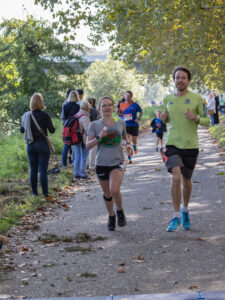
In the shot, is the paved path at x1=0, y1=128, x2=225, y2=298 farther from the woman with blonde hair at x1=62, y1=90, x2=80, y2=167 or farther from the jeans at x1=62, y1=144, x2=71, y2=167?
the jeans at x1=62, y1=144, x2=71, y2=167

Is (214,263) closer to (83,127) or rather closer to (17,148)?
(83,127)

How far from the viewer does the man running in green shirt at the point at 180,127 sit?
22.5 ft

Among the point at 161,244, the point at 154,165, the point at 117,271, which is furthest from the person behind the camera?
the point at 154,165

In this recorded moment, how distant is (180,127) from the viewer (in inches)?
271

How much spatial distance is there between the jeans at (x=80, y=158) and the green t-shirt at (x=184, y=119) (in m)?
5.91

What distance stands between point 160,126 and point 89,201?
3156 mm

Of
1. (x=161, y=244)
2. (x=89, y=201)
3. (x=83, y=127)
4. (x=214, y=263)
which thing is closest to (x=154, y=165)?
(x=83, y=127)

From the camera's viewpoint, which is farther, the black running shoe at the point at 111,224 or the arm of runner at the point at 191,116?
the black running shoe at the point at 111,224

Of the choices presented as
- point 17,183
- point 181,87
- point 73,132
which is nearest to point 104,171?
point 181,87

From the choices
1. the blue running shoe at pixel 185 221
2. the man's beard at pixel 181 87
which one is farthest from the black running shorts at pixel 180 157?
the man's beard at pixel 181 87

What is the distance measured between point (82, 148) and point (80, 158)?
25 cm

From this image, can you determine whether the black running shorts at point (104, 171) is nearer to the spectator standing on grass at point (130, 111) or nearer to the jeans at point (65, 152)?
the jeans at point (65, 152)

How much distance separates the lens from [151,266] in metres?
5.57

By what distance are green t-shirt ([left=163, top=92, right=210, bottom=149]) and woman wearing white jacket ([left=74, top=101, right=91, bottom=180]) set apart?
5.55 metres
